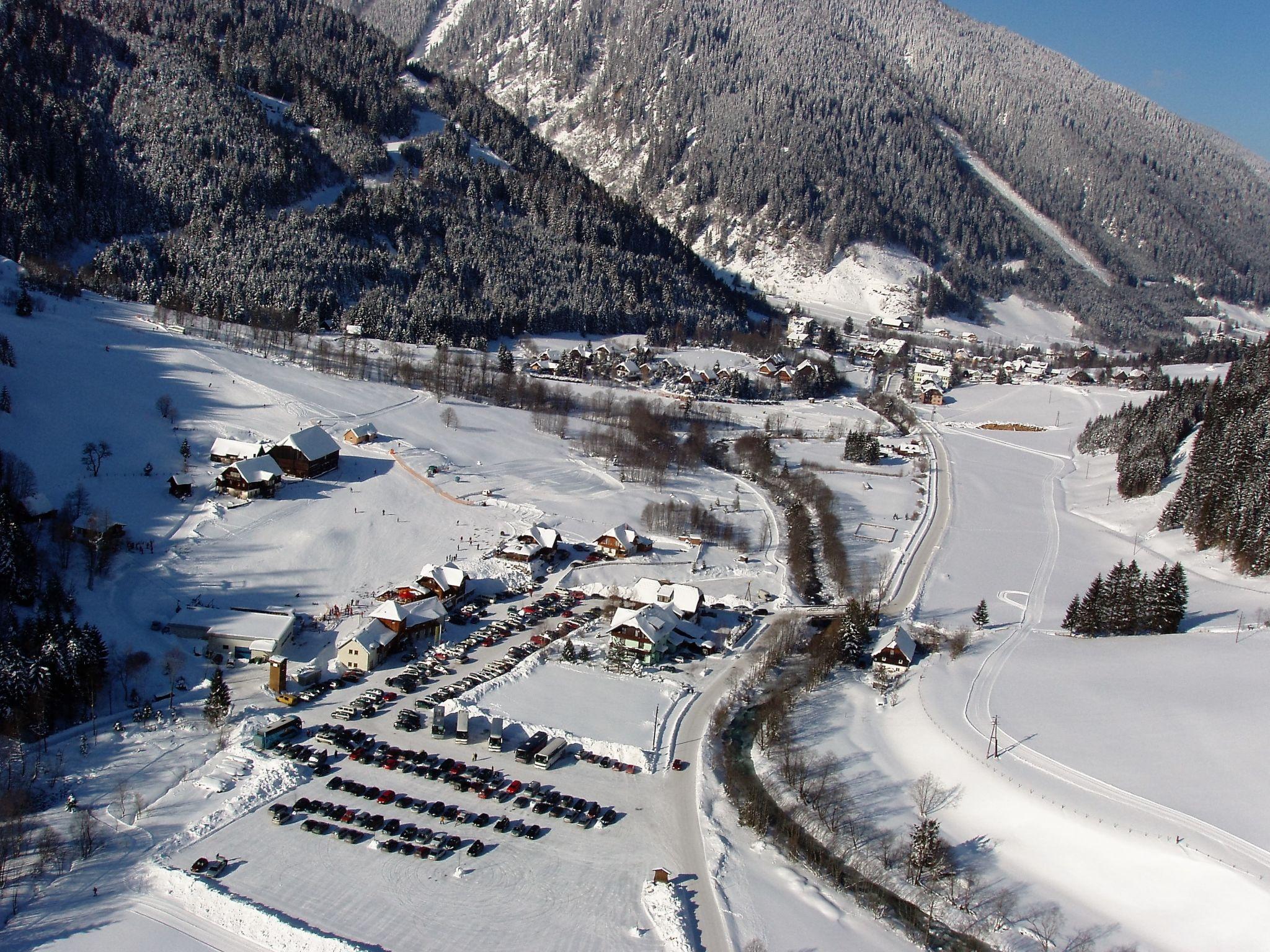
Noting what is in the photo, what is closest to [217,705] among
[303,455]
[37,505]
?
[37,505]

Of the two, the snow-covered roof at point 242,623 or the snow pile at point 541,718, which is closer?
the snow pile at point 541,718

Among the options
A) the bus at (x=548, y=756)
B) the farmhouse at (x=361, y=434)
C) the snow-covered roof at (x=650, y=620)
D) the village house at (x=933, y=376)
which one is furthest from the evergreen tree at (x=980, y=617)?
the village house at (x=933, y=376)

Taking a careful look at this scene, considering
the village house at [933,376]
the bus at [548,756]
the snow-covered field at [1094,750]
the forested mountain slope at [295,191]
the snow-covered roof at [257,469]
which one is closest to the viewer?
the snow-covered field at [1094,750]

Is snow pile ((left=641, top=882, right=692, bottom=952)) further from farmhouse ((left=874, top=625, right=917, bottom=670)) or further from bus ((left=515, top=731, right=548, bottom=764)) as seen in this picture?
farmhouse ((left=874, top=625, right=917, bottom=670))

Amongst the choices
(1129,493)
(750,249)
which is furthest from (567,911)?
(750,249)

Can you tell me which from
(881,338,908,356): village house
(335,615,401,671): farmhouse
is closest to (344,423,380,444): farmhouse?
(335,615,401,671): farmhouse

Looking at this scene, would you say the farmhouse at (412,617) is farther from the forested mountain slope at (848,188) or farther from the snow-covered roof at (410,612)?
the forested mountain slope at (848,188)

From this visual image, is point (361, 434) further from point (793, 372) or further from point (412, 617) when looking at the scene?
point (793, 372)
